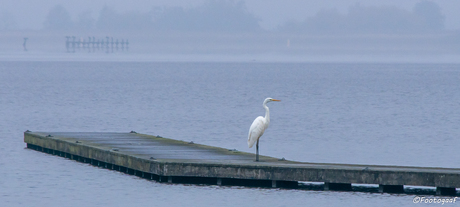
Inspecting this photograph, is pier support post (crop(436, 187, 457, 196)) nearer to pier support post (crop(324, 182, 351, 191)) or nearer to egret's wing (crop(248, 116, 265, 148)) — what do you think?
pier support post (crop(324, 182, 351, 191))

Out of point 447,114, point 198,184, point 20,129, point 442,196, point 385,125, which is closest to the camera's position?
point 442,196

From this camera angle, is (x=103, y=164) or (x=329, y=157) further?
(x=329, y=157)

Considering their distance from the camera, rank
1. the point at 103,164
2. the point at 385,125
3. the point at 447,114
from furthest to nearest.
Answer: the point at 447,114 → the point at 385,125 → the point at 103,164

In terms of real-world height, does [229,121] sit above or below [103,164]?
above

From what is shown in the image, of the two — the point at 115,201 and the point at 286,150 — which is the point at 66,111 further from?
the point at 115,201

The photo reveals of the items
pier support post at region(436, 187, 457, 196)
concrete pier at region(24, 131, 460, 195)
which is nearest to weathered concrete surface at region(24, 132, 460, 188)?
concrete pier at region(24, 131, 460, 195)

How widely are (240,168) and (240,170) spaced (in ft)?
0.19

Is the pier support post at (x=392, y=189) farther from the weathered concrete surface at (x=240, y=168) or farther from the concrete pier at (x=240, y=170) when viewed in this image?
the weathered concrete surface at (x=240, y=168)

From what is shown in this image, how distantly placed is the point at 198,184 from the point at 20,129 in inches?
888

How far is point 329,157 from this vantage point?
110 ft

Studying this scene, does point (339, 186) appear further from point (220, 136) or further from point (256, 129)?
point (220, 136)

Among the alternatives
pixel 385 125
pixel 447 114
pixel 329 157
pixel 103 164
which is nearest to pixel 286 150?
Result: pixel 329 157

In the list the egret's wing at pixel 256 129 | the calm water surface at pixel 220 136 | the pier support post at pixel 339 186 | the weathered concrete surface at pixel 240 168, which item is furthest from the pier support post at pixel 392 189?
the egret's wing at pixel 256 129

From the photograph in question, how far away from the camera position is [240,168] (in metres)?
23.0
